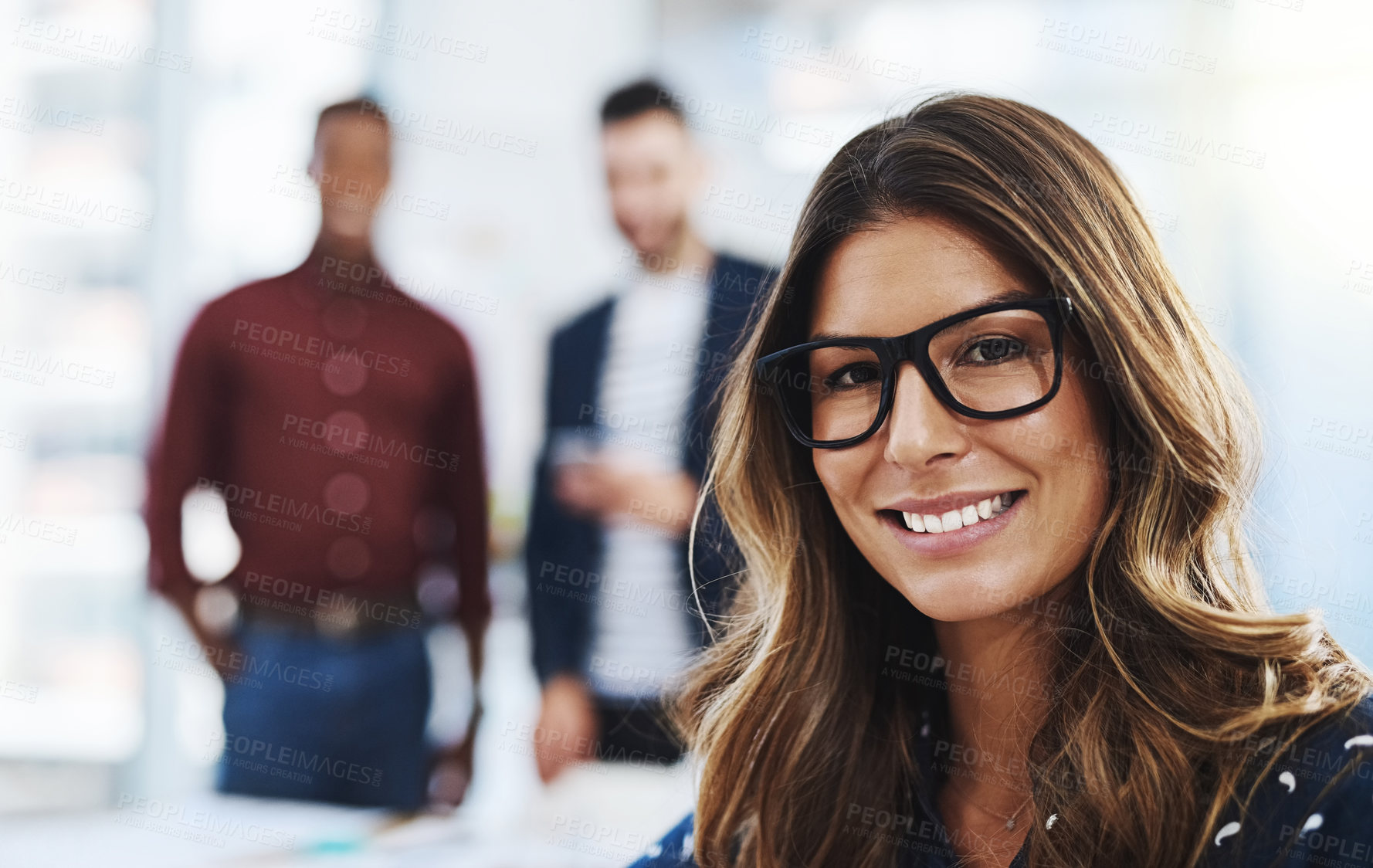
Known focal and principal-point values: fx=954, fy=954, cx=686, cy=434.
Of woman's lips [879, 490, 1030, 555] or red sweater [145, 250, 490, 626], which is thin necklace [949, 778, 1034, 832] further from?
red sweater [145, 250, 490, 626]

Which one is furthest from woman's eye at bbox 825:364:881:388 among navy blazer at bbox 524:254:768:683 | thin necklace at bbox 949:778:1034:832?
navy blazer at bbox 524:254:768:683

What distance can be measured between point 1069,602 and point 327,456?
1.46 metres

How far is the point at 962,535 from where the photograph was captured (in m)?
0.81

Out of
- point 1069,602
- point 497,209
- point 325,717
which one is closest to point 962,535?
point 1069,602

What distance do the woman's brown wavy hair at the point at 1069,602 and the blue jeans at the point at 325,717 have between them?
91 centimetres

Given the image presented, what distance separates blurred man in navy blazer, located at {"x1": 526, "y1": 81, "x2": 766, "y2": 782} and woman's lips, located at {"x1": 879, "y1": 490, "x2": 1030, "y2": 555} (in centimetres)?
80

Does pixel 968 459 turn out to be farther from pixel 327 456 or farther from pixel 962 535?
pixel 327 456

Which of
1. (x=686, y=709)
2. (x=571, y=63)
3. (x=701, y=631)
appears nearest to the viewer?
(x=686, y=709)

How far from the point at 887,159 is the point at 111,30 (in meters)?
2.37

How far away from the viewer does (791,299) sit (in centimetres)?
92

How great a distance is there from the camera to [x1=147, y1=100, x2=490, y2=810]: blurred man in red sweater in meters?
1.75

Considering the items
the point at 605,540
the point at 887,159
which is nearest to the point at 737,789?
the point at 887,159

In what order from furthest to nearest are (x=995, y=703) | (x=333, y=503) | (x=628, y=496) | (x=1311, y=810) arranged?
(x=333, y=503) → (x=628, y=496) → (x=995, y=703) → (x=1311, y=810)

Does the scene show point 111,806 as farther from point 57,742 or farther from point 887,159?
point 887,159
